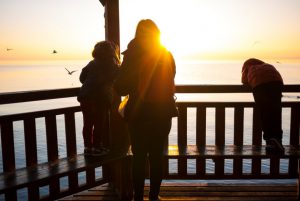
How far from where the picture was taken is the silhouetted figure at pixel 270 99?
3.66 metres

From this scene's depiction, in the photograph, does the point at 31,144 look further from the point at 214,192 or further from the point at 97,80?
the point at 214,192

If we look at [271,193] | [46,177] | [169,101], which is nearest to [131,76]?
[169,101]

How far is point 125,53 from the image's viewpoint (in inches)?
113

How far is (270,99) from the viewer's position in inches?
144

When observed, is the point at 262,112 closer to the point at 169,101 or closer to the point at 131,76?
the point at 169,101

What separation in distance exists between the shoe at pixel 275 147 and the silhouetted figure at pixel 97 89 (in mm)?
1964

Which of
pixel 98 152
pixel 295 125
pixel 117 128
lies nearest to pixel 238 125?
pixel 295 125

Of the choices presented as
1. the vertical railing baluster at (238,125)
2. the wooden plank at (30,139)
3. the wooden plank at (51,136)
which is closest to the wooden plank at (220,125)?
the vertical railing baluster at (238,125)

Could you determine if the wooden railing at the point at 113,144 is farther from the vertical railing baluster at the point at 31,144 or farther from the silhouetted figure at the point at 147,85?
the silhouetted figure at the point at 147,85

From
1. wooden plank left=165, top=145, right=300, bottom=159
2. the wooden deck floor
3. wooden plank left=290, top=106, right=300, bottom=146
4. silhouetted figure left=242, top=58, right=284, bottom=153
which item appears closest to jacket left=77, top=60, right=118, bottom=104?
wooden plank left=165, top=145, right=300, bottom=159

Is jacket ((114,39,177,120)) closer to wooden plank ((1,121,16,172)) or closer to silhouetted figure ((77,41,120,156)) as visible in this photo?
silhouetted figure ((77,41,120,156))

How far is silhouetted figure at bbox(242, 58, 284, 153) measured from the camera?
3660 mm

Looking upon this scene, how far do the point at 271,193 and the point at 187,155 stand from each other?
140cm

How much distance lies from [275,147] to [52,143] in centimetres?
273
